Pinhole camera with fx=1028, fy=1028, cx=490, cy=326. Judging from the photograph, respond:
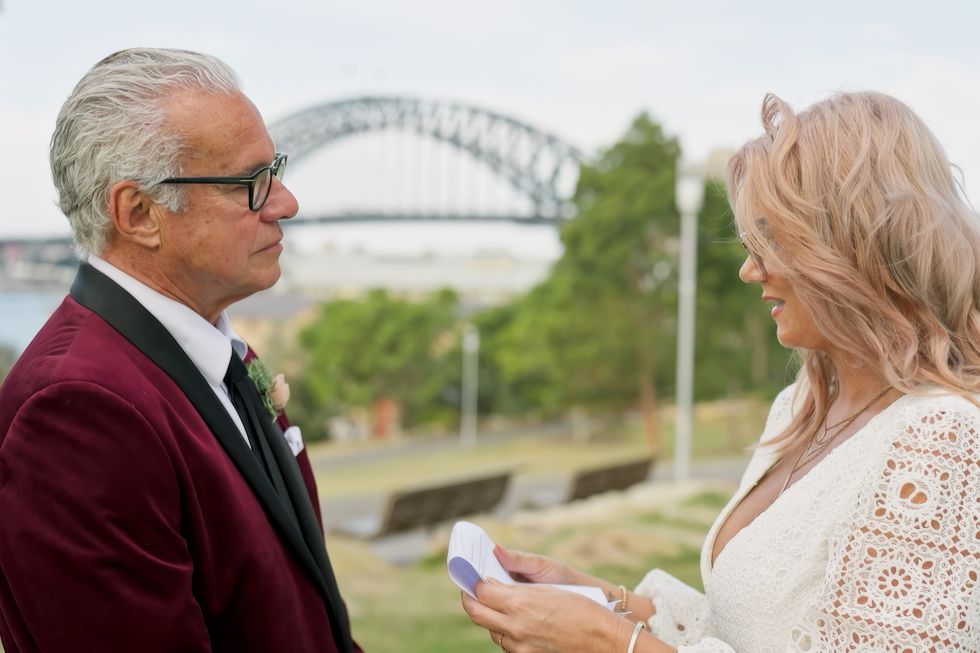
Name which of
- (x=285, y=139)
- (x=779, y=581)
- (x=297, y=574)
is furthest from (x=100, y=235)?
(x=285, y=139)

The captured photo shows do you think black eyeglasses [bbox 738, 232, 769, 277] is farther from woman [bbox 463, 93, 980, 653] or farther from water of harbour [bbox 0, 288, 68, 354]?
water of harbour [bbox 0, 288, 68, 354]

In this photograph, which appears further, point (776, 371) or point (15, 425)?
point (776, 371)

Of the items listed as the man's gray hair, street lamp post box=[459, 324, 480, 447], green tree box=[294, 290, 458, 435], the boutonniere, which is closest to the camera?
the man's gray hair

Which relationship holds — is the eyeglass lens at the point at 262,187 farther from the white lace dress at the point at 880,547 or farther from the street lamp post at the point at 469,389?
the street lamp post at the point at 469,389

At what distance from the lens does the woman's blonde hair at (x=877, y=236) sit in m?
1.50

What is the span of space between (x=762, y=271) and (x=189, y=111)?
0.91m

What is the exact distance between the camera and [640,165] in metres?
21.9

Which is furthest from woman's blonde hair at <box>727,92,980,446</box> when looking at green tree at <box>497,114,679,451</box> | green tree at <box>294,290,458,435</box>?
green tree at <box>294,290,458,435</box>

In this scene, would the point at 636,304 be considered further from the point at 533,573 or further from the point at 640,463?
the point at 533,573

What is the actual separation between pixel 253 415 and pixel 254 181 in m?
0.42

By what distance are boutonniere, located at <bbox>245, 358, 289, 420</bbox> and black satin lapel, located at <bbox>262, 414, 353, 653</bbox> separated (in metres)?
0.07

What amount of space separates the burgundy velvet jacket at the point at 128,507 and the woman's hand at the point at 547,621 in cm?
30

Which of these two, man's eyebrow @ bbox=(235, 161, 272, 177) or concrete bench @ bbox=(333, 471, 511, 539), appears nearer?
man's eyebrow @ bbox=(235, 161, 272, 177)

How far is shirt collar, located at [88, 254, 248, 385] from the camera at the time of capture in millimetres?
1545
